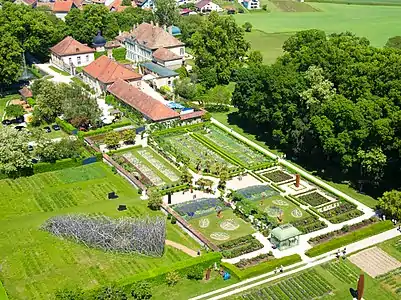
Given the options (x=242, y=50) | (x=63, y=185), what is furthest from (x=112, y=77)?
(x=63, y=185)

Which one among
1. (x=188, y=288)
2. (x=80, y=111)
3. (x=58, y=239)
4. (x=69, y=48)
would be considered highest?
(x=69, y=48)

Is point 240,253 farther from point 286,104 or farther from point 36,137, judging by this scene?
point 36,137

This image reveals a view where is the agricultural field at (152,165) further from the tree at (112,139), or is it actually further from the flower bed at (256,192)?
the flower bed at (256,192)

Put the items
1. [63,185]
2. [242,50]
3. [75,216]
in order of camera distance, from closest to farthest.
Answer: [75,216] → [63,185] → [242,50]

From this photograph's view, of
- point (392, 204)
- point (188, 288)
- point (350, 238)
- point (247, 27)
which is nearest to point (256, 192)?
point (350, 238)

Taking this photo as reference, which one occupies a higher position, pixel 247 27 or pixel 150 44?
pixel 150 44

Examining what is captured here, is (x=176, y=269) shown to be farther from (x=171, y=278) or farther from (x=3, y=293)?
(x=3, y=293)
